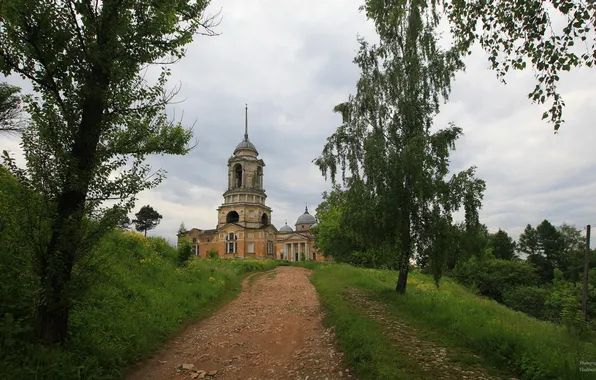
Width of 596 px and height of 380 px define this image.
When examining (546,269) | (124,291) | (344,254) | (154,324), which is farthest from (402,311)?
(546,269)

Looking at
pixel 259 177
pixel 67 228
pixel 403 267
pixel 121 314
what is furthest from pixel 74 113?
pixel 259 177

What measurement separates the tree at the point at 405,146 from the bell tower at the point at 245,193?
Result: 165 ft

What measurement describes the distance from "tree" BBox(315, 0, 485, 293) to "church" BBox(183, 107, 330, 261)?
4900 centimetres

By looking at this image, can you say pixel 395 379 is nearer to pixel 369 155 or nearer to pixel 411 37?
pixel 369 155

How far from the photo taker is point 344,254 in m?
38.8

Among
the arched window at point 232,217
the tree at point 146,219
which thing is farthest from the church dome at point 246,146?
the tree at point 146,219

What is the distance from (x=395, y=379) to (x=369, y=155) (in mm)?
8680

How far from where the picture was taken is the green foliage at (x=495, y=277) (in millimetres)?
47062

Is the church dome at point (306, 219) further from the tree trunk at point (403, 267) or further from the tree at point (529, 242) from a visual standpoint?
the tree trunk at point (403, 267)

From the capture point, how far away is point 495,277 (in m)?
47.5

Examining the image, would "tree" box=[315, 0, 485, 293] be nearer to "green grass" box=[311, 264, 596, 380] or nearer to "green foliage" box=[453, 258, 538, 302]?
"green grass" box=[311, 264, 596, 380]

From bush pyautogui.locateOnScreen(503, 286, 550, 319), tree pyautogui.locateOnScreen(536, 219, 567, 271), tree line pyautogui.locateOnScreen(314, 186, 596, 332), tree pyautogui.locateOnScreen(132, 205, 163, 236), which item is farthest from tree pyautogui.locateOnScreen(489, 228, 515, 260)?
tree pyautogui.locateOnScreen(132, 205, 163, 236)

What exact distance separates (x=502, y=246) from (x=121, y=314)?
8173 cm

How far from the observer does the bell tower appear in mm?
65125
